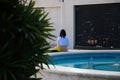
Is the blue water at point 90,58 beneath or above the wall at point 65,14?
beneath

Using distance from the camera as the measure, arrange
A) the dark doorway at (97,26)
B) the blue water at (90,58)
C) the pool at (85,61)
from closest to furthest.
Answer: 1. the pool at (85,61)
2. the blue water at (90,58)
3. the dark doorway at (97,26)

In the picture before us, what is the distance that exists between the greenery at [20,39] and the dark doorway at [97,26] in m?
16.2

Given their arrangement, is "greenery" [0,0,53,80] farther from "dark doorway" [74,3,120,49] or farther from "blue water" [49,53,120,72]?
"dark doorway" [74,3,120,49]

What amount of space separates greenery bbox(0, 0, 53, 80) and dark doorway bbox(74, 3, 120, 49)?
1622 centimetres

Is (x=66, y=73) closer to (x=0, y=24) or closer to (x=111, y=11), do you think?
(x=0, y=24)

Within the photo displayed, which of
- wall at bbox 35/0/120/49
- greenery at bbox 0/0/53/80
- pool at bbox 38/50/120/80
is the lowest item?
pool at bbox 38/50/120/80

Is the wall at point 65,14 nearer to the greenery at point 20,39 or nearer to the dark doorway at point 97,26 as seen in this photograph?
the dark doorway at point 97,26

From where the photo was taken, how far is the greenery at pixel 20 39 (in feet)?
Result: 13.6

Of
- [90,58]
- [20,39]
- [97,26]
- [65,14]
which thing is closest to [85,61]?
[90,58]

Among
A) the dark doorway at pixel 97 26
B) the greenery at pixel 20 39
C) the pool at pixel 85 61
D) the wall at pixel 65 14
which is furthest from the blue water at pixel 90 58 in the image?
the greenery at pixel 20 39

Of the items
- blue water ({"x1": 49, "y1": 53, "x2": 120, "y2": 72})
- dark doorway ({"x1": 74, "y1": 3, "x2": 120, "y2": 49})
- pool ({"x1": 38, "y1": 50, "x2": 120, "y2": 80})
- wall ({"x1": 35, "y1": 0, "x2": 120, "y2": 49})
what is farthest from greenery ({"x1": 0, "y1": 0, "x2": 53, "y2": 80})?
wall ({"x1": 35, "y1": 0, "x2": 120, "y2": 49})

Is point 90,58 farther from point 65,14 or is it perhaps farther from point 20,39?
point 20,39

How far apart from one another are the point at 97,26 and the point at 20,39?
1710 centimetres

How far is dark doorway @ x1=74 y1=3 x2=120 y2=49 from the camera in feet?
67.5
